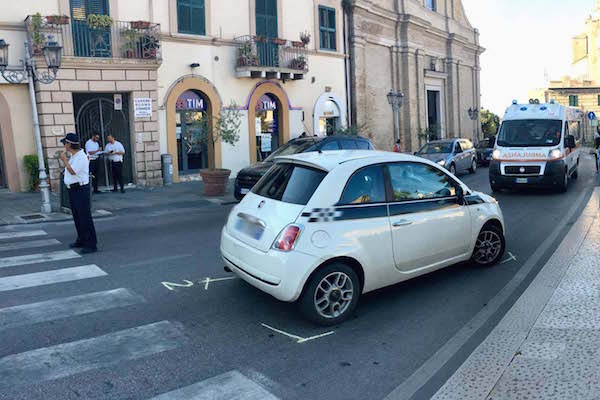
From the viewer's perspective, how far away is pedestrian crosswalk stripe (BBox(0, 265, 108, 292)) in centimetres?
682

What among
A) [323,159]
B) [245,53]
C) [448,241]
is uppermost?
[245,53]

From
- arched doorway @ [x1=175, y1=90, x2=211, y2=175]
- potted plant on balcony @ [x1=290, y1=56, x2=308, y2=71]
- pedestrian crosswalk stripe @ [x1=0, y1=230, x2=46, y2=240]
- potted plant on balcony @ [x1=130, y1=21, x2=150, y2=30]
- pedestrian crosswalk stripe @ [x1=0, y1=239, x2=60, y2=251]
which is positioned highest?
potted plant on balcony @ [x1=130, y1=21, x2=150, y2=30]

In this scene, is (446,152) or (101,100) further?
(446,152)

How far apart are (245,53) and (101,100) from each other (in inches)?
226

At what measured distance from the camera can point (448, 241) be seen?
257 inches

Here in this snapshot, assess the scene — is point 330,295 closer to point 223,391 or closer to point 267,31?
point 223,391

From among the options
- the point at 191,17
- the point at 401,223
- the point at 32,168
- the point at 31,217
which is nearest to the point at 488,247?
the point at 401,223

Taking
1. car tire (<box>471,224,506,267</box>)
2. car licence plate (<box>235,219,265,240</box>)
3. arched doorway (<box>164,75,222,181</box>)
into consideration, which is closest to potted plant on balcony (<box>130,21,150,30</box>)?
arched doorway (<box>164,75,222,181</box>)

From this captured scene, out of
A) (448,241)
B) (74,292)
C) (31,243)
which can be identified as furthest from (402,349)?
(31,243)

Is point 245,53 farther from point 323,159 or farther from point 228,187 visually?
point 323,159

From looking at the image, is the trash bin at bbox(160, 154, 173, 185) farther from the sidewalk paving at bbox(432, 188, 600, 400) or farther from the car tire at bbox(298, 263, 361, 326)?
the car tire at bbox(298, 263, 361, 326)

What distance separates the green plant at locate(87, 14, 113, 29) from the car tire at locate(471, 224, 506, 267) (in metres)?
14.0

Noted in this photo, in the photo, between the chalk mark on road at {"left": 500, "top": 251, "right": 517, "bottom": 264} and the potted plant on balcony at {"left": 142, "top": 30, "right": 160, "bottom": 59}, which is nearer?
the chalk mark on road at {"left": 500, "top": 251, "right": 517, "bottom": 264}

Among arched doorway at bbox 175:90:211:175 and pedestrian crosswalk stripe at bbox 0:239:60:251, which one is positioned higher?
arched doorway at bbox 175:90:211:175
